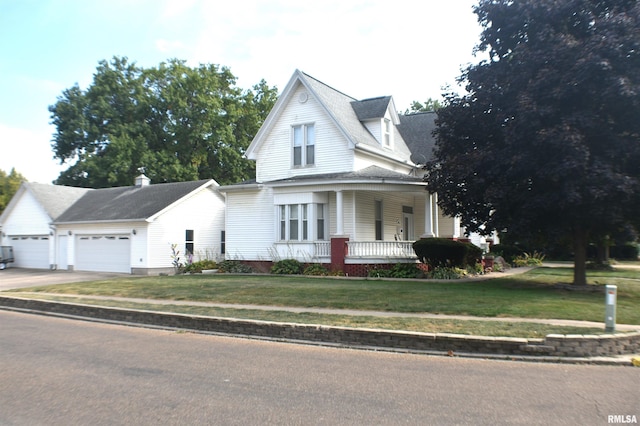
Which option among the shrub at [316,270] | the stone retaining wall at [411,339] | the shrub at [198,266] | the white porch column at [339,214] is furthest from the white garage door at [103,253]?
the stone retaining wall at [411,339]

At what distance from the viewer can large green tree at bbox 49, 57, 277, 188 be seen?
136 feet

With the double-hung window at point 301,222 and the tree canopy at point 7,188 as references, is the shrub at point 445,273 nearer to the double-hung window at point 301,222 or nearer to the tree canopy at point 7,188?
the double-hung window at point 301,222

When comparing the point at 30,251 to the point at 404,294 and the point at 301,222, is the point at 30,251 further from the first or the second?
the point at 404,294

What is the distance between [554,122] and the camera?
13805 mm

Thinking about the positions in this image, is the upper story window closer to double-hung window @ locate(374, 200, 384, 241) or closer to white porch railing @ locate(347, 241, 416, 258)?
double-hung window @ locate(374, 200, 384, 241)

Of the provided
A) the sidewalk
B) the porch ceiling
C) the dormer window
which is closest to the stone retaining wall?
the sidewalk

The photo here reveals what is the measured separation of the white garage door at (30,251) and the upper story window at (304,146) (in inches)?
712

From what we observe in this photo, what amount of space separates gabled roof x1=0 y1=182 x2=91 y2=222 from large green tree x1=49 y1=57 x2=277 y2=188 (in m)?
6.72

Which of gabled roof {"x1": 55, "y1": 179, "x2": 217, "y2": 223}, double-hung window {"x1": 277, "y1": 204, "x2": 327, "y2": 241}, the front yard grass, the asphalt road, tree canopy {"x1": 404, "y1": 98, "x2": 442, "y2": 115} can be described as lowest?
the asphalt road

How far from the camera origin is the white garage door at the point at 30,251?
30805 mm

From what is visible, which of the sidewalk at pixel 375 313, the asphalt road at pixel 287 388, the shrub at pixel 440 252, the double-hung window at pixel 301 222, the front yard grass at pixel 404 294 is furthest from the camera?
the double-hung window at pixel 301 222

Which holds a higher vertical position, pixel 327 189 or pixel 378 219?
pixel 327 189

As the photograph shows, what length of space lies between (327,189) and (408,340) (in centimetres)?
1283

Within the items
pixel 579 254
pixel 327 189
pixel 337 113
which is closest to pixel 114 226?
pixel 327 189
